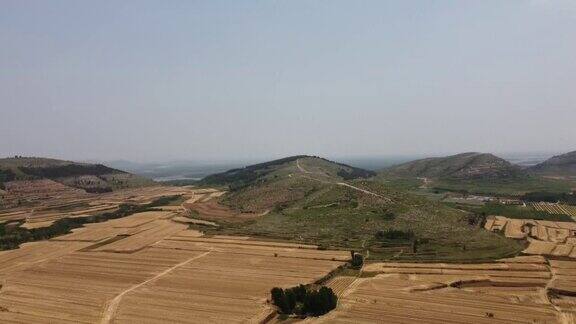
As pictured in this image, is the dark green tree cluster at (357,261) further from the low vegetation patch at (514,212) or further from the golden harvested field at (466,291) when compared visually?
the low vegetation patch at (514,212)

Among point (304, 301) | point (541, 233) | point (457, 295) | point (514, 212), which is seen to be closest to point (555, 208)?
point (514, 212)

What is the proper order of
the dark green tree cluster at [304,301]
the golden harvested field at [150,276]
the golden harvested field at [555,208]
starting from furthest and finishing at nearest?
the golden harvested field at [555,208] → the golden harvested field at [150,276] → the dark green tree cluster at [304,301]

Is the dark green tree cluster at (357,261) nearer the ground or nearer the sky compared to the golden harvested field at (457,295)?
nearer the sky

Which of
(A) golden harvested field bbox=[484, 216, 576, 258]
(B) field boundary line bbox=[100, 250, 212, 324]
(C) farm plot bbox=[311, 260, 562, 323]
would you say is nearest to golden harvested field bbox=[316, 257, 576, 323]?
(C) farm plot bbox=[311, 260, 562, 323]

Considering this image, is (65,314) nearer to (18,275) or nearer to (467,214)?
(18,275)

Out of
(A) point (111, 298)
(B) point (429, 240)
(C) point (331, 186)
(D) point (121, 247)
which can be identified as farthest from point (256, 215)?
(A) point (111, 298)

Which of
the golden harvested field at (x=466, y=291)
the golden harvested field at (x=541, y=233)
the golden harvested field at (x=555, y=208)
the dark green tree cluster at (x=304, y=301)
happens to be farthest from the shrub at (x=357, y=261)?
the golden harvested field at (x=555, y=208)
